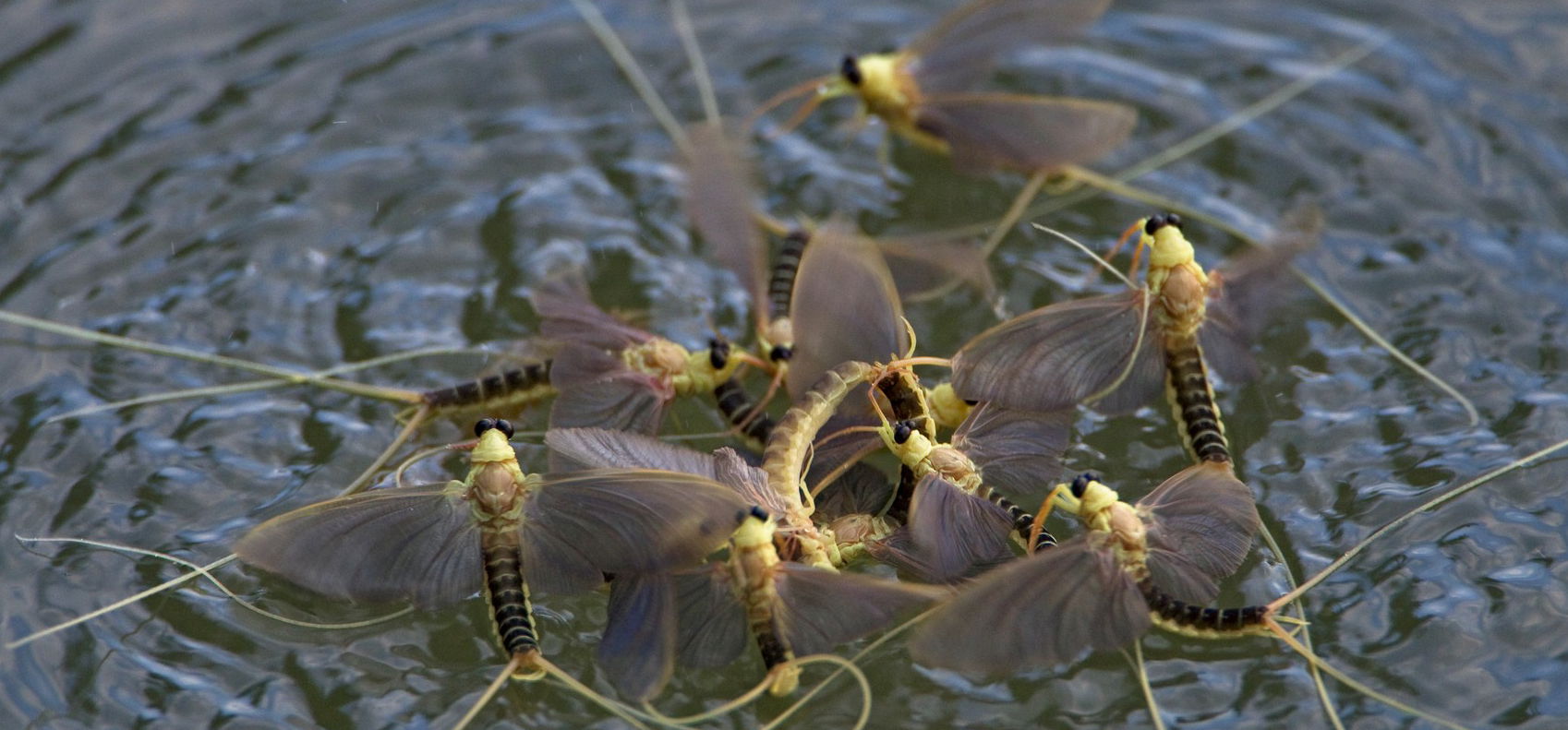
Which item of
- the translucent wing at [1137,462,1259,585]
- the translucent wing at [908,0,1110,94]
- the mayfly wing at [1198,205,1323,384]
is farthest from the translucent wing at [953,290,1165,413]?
the translucent wing at [908,0,1110,94]

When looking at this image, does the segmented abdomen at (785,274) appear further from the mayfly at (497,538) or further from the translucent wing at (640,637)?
the translucent wing at (640,637)

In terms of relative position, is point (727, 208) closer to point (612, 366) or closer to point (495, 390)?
point (612, 366)

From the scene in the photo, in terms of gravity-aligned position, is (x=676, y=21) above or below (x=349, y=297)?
above

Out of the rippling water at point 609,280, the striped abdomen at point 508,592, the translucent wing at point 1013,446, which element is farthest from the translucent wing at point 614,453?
the translucent wing at point 1013,446

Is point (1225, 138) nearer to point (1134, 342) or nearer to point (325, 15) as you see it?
point (1134, 342)

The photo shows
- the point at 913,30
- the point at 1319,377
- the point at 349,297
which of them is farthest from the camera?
the point at 913,30

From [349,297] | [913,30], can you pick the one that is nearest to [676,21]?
[913,30]
